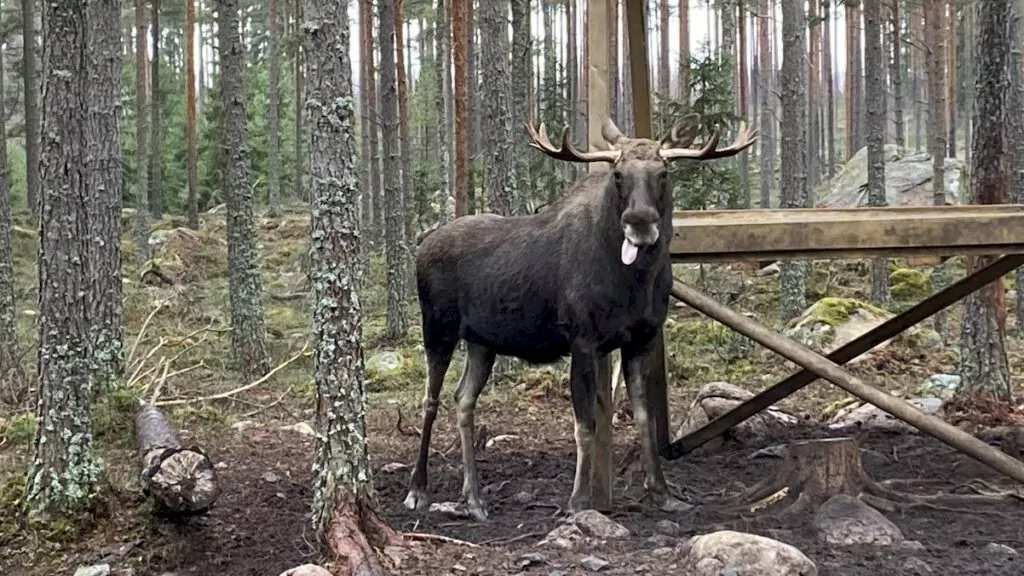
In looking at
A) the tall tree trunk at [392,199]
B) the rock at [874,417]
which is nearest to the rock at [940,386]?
the rock at [874,417]

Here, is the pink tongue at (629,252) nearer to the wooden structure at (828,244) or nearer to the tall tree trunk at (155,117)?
the wooden structure at (828,244)

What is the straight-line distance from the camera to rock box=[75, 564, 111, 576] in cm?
590

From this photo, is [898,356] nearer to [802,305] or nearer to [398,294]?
[802,305]

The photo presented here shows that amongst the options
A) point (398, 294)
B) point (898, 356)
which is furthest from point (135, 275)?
point (898, 356)

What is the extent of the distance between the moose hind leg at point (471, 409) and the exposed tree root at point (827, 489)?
70.1 inches

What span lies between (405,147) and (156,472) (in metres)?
15.0

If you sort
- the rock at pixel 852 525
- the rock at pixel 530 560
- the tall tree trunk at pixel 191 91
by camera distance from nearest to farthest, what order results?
1. the rock at pixel 530 560
2. the rock at pixel 852 525
3. the tall tree trunk at pixel 191 91

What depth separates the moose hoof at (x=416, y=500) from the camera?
24.2 feet

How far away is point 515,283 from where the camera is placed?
7262mm

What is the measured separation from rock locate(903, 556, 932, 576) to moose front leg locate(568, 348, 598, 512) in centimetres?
208

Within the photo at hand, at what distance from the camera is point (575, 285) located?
6.77 meters

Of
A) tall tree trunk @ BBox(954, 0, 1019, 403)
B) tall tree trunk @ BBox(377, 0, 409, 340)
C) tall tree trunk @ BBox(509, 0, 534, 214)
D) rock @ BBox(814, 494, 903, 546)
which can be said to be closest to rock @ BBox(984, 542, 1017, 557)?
rock @ BBox(814, 494, 903, 546)

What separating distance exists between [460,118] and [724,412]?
26.2ft

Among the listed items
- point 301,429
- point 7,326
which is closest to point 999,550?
point 301,429
